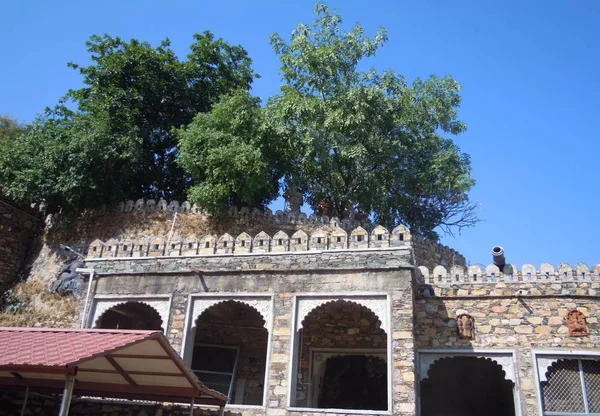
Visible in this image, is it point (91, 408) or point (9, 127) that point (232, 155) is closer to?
point (91, 408)

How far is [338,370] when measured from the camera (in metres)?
13.6

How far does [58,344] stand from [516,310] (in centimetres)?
909

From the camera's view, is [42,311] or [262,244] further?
[42,311]

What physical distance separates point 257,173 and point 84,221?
662 centimetres

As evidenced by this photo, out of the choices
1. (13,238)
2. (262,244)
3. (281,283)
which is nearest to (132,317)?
(262,244)

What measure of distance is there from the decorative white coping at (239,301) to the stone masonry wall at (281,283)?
12 centimetres

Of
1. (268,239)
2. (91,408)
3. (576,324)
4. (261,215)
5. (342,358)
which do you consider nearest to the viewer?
(91,408)

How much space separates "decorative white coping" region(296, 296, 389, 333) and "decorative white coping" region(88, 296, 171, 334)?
3008 millimetres

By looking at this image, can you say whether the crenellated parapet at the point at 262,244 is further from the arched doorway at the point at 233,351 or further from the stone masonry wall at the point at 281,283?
the arched doorway at the point at 233,351

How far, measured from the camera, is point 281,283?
11.8 m

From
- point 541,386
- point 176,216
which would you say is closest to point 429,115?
point 176,216

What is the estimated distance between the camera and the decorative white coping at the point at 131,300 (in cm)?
1234

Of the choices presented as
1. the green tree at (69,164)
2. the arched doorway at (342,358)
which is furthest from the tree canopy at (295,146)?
the arched doorway at (342,358)

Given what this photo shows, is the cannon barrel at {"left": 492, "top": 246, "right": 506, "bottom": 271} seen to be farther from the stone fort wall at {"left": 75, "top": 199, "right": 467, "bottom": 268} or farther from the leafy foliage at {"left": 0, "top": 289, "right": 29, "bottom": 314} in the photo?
the leafy foliage at {"left": 0, "top": 289, "right": 29, "bottom": 314}
